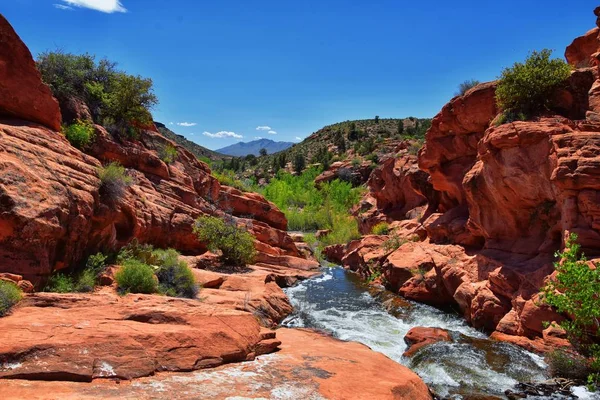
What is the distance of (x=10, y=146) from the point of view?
8305 mm

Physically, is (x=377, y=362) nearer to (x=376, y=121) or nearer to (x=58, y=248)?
(x=58, y=248)

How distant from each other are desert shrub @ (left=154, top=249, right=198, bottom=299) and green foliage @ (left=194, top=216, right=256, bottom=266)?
4.73 meters

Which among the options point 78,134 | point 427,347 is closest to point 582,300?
point 427,347

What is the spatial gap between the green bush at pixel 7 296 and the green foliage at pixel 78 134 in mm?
7925

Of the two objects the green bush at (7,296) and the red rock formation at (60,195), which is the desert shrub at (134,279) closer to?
the red rock formation at (60,195)

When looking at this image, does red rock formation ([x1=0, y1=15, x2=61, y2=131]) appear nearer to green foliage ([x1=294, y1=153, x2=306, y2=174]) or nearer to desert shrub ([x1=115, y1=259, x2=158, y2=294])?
desert shrub ([x1=115, y1=259, x2=158, y2=294])

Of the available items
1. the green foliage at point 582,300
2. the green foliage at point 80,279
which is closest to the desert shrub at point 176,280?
the green foliage at point 80,279

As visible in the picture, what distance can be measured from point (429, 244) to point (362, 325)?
26.1ft

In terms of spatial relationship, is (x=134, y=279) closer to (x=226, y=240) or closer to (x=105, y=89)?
(x=226, y=240)

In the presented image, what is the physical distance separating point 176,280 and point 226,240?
5628 millimetres

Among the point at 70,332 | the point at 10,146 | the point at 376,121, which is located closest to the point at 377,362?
the point at 70,332

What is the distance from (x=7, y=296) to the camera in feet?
19.2

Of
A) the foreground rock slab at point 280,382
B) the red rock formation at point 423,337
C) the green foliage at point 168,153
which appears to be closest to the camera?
the foreground rock slab at point 280,382

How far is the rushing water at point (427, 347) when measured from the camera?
26.2 ft
